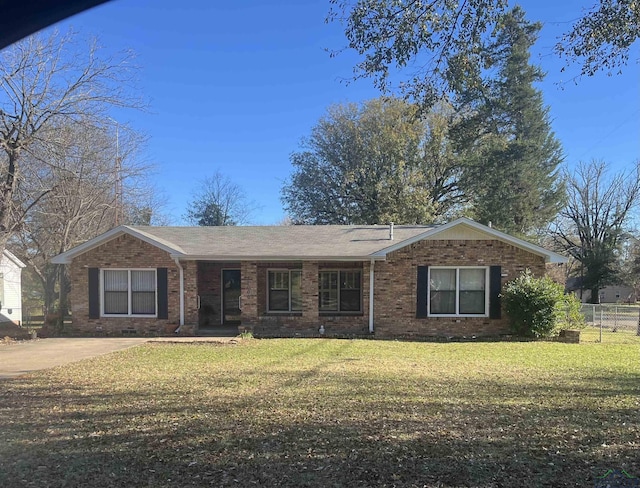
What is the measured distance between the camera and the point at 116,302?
1483cm

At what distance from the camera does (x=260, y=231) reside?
1750 centimetres

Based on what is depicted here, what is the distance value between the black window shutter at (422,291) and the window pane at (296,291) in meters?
3.94

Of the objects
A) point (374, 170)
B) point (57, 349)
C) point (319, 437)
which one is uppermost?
point (374, 170)

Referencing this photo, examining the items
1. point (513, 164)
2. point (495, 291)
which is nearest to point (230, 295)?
point (495, 291)

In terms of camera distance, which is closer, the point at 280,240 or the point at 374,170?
the point at 280,240

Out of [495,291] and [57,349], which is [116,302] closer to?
[57,349]

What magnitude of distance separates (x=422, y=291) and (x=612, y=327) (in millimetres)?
9557

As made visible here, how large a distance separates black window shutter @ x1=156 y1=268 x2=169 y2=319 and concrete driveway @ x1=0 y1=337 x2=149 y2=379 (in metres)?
1.12

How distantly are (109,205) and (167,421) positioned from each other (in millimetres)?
14080

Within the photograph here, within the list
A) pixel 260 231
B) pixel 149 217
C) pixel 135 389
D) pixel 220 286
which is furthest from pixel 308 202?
pixel 135 389

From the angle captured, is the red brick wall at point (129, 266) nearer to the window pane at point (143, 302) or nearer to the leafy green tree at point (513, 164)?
the window pane at point (143, 302)

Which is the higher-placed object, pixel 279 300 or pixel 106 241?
pixel 106 241

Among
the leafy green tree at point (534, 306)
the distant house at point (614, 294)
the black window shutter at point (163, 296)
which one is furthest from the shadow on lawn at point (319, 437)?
the distant house at point (614, 294)

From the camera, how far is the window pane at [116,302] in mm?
14781
